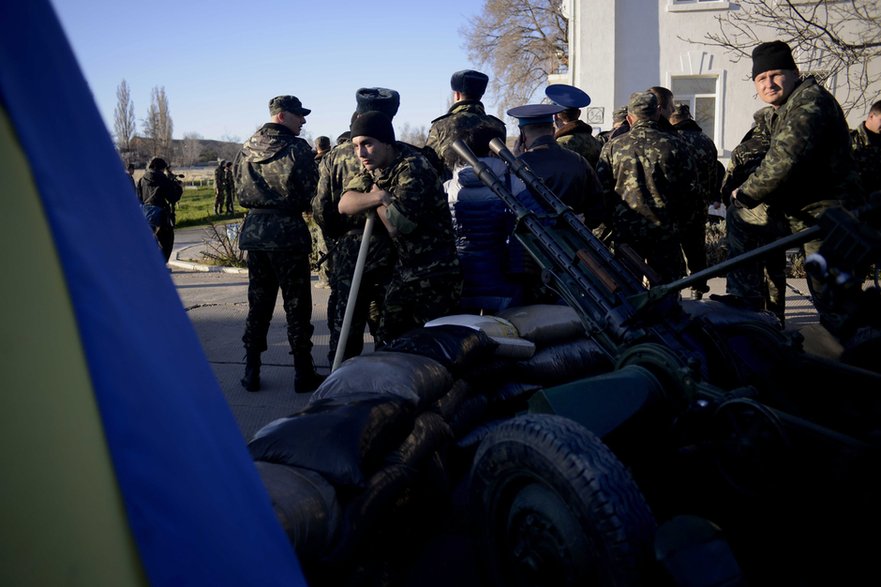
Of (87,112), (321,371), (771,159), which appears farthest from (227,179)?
(87,112)

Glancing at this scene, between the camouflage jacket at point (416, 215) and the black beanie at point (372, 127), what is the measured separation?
176 mm

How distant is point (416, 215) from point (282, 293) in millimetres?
1528

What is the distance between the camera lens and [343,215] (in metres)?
4.68

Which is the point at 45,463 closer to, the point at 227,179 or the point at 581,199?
the point at 581,199

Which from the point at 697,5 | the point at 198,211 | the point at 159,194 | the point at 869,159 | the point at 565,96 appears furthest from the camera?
the point at 198,211

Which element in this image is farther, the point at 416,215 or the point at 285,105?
the point at 285,105

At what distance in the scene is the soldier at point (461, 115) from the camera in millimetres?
6031

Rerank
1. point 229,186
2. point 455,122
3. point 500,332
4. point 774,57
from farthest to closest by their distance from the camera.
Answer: point 229,186, point 455,122, point 774,57, point 500,332

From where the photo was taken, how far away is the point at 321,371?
580 cm

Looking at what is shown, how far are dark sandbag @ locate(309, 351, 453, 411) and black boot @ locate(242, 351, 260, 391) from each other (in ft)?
7.21

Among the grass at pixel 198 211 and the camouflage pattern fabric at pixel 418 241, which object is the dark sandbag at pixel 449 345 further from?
the grass at pixel 198 211

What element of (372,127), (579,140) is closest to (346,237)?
(372,127)

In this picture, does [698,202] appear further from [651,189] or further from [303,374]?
[303,374]

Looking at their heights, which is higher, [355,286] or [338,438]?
[355,286]
